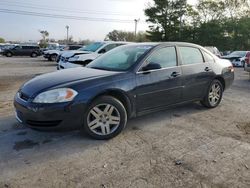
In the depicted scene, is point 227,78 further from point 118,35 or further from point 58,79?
point 118,35

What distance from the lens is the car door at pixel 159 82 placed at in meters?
4.62

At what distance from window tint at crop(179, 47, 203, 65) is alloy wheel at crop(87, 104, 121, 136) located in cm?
194

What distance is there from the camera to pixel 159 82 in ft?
15.8

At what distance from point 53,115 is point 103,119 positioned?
Result: 79cm

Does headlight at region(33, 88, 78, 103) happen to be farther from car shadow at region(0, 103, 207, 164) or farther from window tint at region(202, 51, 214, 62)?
window tint at region(202, 51, 214, 62)

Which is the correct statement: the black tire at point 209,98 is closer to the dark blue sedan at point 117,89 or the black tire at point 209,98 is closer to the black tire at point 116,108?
the dark blue sedan at point 117,89

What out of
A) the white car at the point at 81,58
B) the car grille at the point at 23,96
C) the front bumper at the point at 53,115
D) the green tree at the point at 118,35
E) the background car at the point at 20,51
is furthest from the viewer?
the green tree at the point at 118,35

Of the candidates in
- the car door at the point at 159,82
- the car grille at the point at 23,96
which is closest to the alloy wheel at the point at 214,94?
the car door at the point at 159,82

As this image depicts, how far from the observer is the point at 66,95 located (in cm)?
393

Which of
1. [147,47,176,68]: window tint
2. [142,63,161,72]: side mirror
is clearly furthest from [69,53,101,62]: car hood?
[142,63,161,72]: side mirror

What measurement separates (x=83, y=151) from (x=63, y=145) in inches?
15.3

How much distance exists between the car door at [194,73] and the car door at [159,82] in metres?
0.21

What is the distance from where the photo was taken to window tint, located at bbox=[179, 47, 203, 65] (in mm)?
5445

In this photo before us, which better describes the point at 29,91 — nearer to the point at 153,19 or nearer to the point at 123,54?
the point at 123,54
